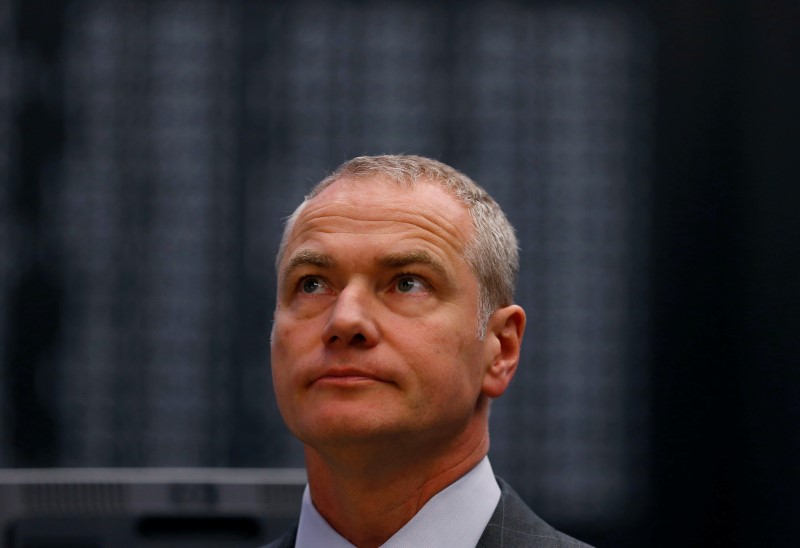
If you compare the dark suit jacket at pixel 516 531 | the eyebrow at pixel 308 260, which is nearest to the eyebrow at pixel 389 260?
the eyebrow at pixel 308 260

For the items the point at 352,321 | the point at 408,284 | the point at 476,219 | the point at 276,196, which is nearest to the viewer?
the point at 352,321

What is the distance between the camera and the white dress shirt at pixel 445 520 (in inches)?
92.3

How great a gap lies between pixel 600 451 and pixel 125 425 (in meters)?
2.20

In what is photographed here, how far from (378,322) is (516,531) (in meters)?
0.51

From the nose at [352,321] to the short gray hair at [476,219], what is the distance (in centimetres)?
25

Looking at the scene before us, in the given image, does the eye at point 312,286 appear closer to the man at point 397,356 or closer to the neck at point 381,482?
the man at point 397,356

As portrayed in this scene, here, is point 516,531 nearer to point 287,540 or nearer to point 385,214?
point 287,540

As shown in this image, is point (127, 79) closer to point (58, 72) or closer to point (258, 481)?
point (58, 72)

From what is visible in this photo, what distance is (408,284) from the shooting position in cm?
231

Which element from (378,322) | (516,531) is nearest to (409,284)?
(378,322)

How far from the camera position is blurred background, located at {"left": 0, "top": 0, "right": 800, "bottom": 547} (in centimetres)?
564

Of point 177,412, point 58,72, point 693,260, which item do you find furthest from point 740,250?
point 58,72

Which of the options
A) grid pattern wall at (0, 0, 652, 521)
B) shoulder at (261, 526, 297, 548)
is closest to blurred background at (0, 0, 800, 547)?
grid pattern wall at (0, 0, 652, 521)

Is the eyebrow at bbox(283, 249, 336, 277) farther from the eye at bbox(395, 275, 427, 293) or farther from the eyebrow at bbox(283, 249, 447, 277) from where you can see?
the eye at bbox(395, 275, 427, 293)
